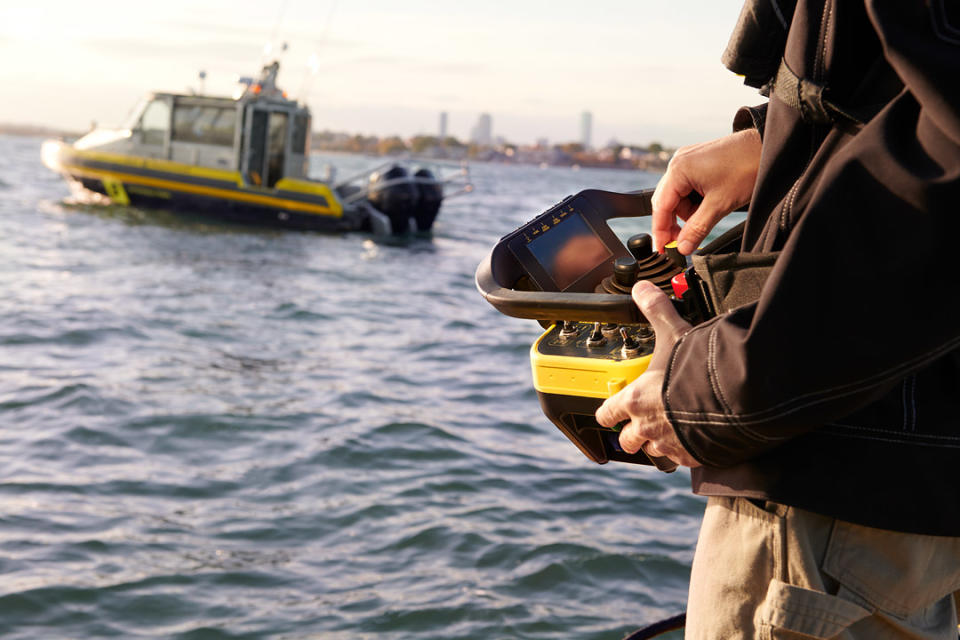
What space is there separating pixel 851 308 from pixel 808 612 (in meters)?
0.49

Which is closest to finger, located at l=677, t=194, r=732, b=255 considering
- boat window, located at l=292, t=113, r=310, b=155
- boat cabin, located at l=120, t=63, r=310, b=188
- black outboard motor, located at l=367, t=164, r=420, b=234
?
black outboard motor, located at l=367, t=164, r=420, b=234

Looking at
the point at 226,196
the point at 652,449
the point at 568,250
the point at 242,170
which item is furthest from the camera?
the point at 242,170

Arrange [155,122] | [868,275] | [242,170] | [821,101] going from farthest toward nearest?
[155,122] → [242,170] → [821,101] → [868,275]

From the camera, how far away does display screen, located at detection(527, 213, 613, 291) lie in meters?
1.94

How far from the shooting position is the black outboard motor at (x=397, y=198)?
2216cm

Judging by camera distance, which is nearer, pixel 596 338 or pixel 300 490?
pixel 596 338

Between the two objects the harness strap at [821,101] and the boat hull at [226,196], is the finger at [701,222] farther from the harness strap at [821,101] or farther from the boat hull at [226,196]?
the boat hull at [226,196]

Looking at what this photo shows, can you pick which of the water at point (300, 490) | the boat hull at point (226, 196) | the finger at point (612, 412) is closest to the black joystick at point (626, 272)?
the finger at point (612, 412)

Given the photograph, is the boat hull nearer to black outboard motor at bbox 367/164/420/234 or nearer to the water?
black outboard motor at bbox 367/164/420/234

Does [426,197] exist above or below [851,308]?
below

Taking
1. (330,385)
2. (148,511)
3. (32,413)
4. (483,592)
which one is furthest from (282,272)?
(483,592)

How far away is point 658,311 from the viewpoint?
1599 mm

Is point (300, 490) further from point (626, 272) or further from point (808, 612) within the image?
point (808, 612)

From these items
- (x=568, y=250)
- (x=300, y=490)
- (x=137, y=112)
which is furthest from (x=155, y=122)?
(x=568, y=250)
